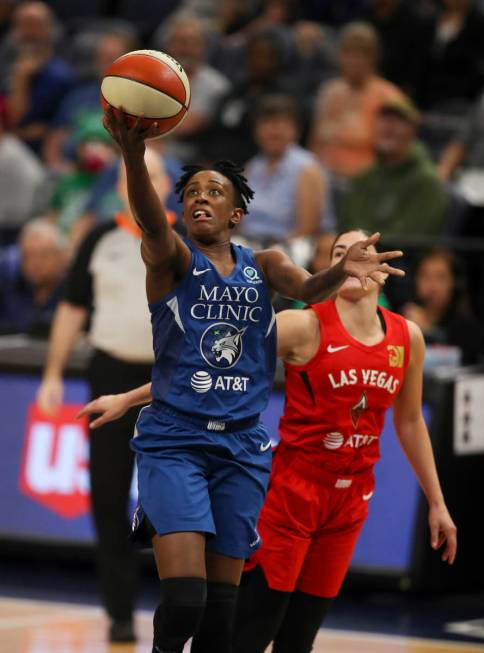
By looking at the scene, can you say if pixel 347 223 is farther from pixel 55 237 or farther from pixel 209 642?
pixel 209 642

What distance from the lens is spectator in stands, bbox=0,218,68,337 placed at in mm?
9742

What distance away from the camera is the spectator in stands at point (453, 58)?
11.3 meters

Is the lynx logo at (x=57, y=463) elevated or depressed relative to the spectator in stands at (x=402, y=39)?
depressed

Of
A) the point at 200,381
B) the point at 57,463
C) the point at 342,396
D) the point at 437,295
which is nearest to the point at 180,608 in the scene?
the point at 200,381

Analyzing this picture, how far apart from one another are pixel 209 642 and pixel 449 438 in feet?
10.6

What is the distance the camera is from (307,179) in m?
10.0

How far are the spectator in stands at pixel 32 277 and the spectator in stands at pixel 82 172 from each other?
2.15ft

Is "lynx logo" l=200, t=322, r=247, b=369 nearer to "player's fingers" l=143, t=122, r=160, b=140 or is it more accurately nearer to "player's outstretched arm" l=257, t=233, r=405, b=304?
"player's outstretched arm" l=257, t=233, r=405, b=304

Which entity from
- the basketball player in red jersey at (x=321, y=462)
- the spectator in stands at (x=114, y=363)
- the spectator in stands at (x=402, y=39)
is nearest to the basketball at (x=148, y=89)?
the basketball player in red jersey at (x=321, y=462)

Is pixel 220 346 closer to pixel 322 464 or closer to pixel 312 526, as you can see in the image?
pixel 322 464

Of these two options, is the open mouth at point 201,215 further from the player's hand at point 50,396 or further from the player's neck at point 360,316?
the player's hand at point 50,396

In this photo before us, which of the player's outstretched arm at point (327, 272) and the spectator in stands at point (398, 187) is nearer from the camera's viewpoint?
the player's outstretched arm at point (327, 272)

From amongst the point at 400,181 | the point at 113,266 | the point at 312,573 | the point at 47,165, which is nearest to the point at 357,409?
the point at 312,573

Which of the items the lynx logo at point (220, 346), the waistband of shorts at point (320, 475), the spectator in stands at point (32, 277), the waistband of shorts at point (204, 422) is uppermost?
the lynx logo at point (220, 346)
